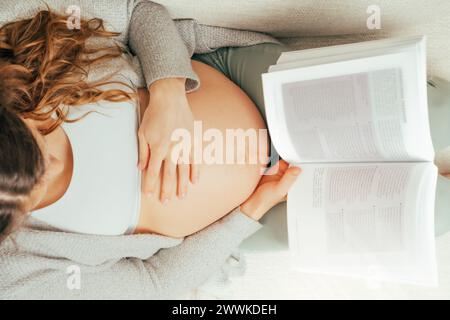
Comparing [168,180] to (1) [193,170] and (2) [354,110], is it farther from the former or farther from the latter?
(2) [354,110]

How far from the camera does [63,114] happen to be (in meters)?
0.70

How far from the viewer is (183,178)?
0.75 metres

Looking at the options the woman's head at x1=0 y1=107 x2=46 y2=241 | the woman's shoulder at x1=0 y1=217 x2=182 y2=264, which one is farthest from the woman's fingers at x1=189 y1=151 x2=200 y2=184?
the woman's head at x1=0 y1=107 x2=46 y2=241

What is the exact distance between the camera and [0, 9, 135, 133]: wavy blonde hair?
0.68 m

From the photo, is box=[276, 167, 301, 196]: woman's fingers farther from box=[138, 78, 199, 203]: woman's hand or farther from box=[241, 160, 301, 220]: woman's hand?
box=[138, 78, 199, 203]: woman's hand

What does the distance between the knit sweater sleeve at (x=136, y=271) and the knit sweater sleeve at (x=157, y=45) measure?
30cm

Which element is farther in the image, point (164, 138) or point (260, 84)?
point (260, 84)

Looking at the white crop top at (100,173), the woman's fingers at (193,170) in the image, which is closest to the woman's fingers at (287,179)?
the woman's fingers at (193,170)

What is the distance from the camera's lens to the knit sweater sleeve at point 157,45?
2.49ft

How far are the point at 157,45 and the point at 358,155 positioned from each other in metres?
0.42

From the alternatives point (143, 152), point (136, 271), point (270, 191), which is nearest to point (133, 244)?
point (136, 271)

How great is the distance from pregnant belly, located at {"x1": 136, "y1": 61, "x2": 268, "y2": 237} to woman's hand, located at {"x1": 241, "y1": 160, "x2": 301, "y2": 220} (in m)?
0.02

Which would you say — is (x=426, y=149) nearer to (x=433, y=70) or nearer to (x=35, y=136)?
(x=433, y=70)
